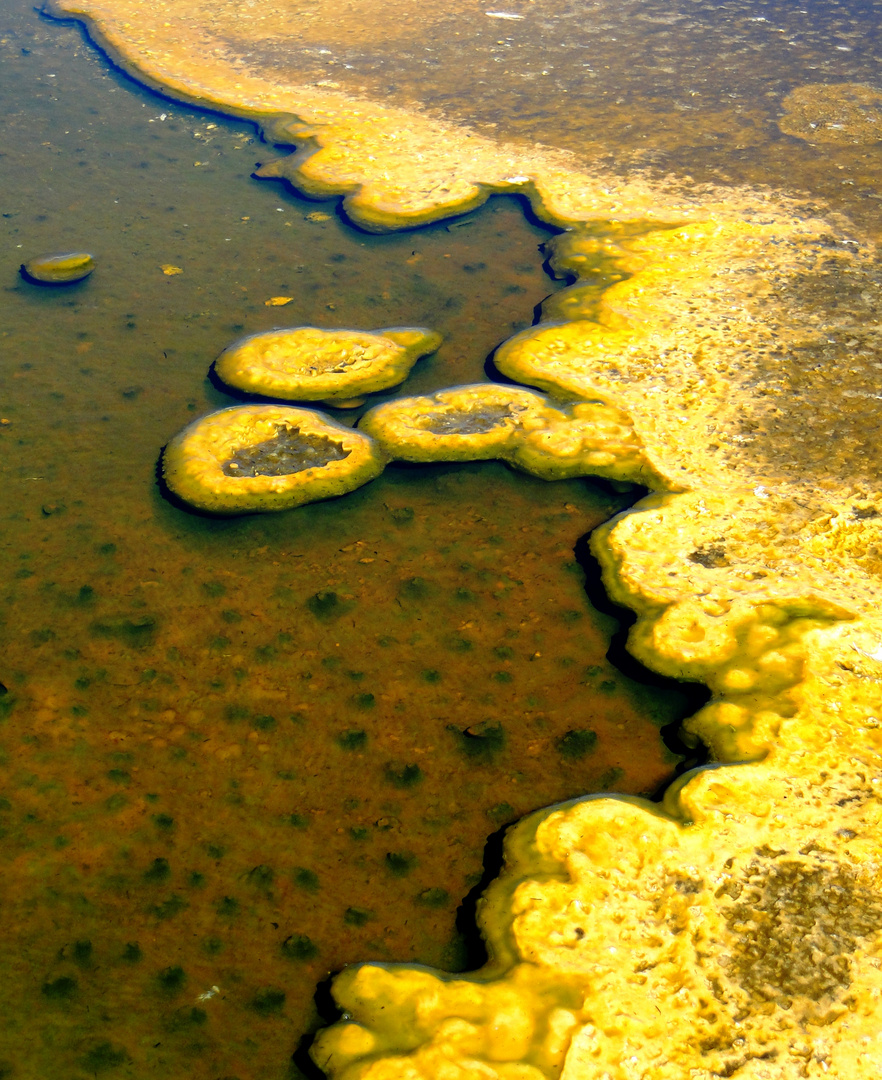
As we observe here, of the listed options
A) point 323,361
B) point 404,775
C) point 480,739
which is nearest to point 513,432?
point 323,361

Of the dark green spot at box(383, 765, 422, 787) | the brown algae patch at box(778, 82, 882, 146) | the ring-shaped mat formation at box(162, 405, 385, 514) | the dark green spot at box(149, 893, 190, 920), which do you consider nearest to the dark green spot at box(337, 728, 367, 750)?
the dark green spot at box(383, 765, 422, 787)

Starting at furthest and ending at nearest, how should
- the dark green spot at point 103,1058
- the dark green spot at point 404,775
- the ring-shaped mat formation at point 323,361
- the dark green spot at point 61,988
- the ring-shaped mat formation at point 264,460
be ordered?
the ring-shaped mat formation at point 323,361, the ring-shaped mat formation at point 264,460, the dark green spot at point 404,775, the dark green spot at point 61,988, the dark green spot at point 103,1058

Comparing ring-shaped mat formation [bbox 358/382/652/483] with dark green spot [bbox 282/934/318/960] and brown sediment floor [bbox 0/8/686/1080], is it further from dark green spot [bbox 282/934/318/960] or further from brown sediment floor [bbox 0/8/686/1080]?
dark green spot [bbox 282/934/318/960]

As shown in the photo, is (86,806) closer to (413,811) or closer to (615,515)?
(413,811)

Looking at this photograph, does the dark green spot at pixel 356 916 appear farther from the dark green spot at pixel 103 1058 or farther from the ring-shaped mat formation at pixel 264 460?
the ring-shaped mat formation at pixel 264 460

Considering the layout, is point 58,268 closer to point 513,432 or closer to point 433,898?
point 513,432

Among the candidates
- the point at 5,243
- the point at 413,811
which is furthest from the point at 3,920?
the point at 5,243

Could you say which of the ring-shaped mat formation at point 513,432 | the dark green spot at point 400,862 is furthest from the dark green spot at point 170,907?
the ring-shaped mat formation at point 513,432
